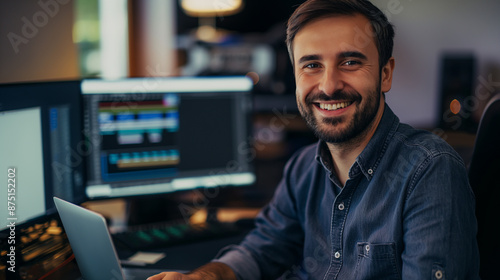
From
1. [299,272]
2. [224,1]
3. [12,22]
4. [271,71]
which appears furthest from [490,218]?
[271,71]

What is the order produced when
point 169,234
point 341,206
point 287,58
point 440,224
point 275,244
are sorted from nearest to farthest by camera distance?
1. point 440,224
2. point 341,206
3. point 275,244
4. point 169,234
5. point 287,58

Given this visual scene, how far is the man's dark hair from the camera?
3.55ft

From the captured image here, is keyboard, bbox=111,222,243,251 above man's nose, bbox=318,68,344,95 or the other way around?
the other way around

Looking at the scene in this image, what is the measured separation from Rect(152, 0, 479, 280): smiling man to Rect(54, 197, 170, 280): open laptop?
0.15 m

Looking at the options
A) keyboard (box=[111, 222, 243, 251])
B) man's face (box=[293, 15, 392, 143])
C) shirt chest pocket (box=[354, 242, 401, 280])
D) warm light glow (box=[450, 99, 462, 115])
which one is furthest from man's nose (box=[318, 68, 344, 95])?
warm light glow (box=[450, 99, 462, 115])

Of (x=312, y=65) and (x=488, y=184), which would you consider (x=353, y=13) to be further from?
(x=488, y=184)

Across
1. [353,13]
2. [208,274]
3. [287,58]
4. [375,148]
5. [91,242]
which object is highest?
[287,58]

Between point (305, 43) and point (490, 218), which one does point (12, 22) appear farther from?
point (490, 218)

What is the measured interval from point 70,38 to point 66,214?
887 millimetres

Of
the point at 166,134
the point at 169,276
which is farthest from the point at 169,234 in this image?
the point at 169,276

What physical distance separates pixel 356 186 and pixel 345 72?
26cm

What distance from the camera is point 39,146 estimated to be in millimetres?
1132

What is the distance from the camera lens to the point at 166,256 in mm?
1312

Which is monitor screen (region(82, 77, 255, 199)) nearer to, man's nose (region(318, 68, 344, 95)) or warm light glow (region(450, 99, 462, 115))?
man's nose (region(318, 68, 344, 95))
